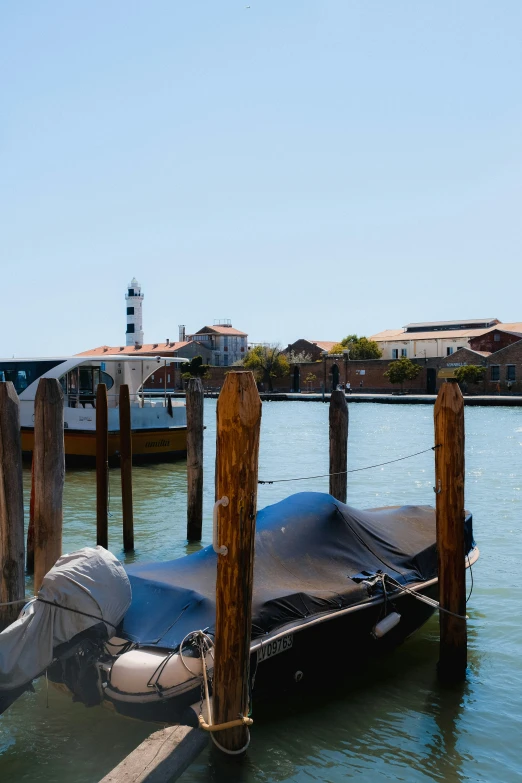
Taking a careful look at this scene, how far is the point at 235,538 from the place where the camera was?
477cm

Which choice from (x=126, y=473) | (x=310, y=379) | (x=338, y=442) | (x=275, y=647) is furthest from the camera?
(x=310, y=379)

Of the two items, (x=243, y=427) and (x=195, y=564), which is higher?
(x=243, y=427)

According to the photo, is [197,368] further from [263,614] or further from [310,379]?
[263,614]

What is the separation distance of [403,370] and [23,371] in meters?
60.7

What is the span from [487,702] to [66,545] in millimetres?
7641

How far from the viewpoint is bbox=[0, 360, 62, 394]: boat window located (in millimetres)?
21859

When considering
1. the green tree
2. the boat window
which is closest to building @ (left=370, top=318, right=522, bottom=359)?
the green tree

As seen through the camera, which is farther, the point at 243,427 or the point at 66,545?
the point at 66,545

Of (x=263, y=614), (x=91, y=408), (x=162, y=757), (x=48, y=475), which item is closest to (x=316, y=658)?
(x=263, y=614)

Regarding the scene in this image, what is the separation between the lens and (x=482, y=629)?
8773mm

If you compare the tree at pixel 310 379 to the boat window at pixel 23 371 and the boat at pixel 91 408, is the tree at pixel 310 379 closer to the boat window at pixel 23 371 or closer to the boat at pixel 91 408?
the boat at pixel 91 408

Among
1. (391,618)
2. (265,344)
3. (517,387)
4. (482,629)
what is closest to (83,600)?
(391,618)

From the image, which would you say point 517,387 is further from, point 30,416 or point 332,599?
point 332,599

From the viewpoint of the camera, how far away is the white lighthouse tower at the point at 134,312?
97.4 meters
